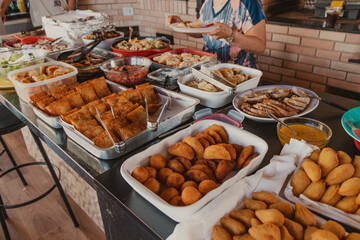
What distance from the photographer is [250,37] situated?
2088 mm

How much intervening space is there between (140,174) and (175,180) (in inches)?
4.5

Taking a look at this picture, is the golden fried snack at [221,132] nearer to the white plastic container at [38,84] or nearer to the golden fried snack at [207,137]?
the golden fried snack at [207,137]

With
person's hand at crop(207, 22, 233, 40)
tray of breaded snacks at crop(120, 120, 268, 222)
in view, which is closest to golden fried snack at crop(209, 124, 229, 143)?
tray of breaded snacks at crop(120, 120, 268, 222)

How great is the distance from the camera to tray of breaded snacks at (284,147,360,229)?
771mm

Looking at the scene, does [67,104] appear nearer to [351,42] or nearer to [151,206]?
[151,206]

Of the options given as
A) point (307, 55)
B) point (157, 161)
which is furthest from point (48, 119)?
point (307, 55)

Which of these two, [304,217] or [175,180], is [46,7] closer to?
[175,180]

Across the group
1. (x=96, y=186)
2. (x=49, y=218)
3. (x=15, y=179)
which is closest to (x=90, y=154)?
(x=96, y=186)

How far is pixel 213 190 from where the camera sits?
0.80m

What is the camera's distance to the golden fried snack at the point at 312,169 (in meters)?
0.84

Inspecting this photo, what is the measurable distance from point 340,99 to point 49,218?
2364 mm

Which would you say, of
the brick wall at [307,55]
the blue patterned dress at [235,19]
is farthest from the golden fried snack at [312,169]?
the brick wall at [307,55]

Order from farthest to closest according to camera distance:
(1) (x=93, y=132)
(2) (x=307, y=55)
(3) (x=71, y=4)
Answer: (3) (x=71, y=4), (2) (x=307, y=55), (1) (x=93, y=132)

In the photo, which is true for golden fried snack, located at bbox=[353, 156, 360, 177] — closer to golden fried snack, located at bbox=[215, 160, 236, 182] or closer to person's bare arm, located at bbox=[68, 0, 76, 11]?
golden fried snack, located at bbox=[215, 160, 236, 182]
